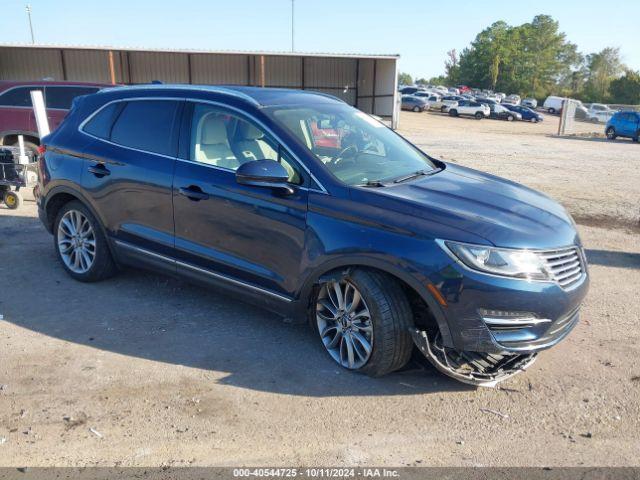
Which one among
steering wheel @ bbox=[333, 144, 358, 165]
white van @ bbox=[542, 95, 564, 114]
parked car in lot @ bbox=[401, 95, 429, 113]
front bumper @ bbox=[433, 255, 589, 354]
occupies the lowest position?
white van @ bbox=[542, 95, 564, 114]

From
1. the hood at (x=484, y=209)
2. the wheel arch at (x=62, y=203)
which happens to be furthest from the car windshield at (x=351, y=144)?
the wheel arch at (x=62, y=203)

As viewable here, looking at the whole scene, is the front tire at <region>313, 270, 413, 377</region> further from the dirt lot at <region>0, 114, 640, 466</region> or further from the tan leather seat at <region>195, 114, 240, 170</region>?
the tan leather seat at <region>195, 114, 240, 170</region>

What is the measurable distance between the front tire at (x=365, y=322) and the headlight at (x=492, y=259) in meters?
0.49

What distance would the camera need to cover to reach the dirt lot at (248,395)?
3.05 metres

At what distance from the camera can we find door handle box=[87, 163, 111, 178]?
4.87 metres

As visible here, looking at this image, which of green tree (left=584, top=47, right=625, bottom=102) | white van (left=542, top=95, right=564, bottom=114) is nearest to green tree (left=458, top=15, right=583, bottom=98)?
green tree (left=584, top=47, right=625, bottom=102)

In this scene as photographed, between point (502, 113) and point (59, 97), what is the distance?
43298 mm

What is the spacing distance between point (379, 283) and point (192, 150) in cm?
188

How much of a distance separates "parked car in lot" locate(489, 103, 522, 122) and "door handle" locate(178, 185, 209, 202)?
47.7m

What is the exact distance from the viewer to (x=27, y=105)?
35.4 ft

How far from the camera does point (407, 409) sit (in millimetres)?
3451

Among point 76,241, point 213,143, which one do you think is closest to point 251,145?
point 213,143

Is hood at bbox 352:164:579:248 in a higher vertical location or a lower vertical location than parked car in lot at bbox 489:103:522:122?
higher

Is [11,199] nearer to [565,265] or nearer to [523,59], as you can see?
[565,265]
